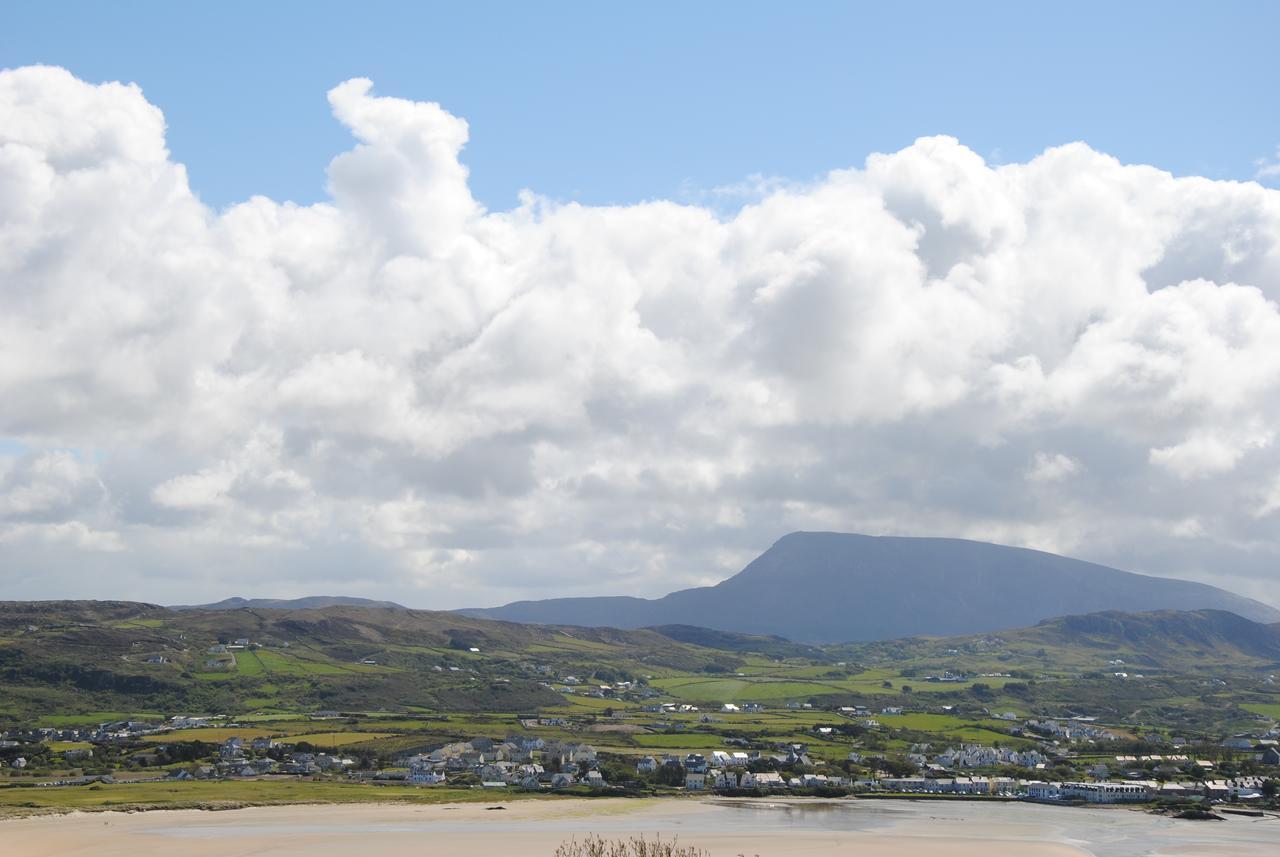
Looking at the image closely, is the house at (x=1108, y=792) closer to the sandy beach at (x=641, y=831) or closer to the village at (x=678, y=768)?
the village at (x=678, y=768)

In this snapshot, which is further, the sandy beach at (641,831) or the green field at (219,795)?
the green field at (219,795)

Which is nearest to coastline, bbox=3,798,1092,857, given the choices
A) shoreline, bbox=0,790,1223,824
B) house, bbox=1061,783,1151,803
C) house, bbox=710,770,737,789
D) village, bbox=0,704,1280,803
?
shoreline, bbox=0,790,1223,824

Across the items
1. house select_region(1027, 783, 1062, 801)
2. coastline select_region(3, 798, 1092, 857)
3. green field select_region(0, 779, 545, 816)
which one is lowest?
house select_region(1027, 783, 1062, 801)

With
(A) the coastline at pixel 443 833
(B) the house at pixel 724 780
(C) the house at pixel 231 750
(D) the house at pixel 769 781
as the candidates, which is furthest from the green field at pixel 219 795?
(D) the house at pixel 769 781

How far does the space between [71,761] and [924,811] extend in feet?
280

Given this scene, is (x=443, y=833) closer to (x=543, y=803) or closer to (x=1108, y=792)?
(x=543, y=803)

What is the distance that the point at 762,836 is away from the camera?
78562 millimetres

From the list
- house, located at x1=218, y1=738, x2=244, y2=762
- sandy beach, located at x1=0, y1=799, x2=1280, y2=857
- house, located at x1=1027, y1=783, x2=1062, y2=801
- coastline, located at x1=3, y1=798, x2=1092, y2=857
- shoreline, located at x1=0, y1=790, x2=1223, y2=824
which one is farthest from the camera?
house, located at x1=218, y1=738, x2=244, y2=762

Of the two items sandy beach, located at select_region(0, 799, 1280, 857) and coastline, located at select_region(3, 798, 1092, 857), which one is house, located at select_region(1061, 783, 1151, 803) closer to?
sandy beach, located at select_region(0, 799, 1280, 857)

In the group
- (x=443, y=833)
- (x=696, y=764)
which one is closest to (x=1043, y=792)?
(x=696, y=764)

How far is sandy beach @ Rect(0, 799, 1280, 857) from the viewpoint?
71688 millimetres

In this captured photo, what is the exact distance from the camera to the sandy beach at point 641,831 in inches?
2822

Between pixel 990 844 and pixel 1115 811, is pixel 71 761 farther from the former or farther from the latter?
pixel 1115 811

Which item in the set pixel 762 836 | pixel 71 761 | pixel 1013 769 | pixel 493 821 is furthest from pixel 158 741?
pixel 1013 769
